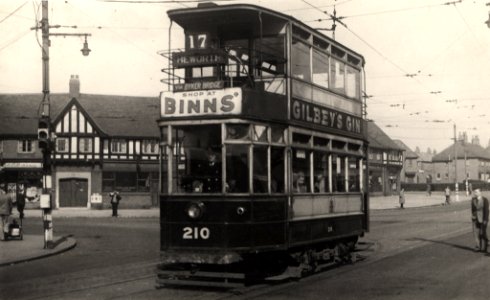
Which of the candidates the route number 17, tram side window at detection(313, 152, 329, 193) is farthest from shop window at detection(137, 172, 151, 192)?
the route number 17

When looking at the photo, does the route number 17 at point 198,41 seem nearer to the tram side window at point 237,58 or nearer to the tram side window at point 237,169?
the tram side window at point 237,58

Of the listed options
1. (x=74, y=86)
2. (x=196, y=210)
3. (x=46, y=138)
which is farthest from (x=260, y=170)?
(x=74, y=86)

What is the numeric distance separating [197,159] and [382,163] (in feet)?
228

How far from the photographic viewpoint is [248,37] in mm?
11352

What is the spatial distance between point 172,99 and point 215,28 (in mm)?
1768

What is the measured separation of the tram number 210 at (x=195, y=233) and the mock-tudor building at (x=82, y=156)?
37740mm

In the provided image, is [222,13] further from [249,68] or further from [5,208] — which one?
[5,208]

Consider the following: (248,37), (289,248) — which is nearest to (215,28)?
(248,37)

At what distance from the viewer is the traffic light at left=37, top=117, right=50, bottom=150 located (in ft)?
56.3

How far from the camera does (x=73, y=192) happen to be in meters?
46.8

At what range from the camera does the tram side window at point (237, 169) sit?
9.97 meters

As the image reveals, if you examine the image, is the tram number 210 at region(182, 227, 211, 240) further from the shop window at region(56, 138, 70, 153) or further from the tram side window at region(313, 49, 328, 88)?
the shop window at region(56, 138, 70, 153)

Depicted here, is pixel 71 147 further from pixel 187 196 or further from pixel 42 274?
pixel 187 196

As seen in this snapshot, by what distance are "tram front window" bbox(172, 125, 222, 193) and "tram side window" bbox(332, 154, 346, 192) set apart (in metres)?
3.51
